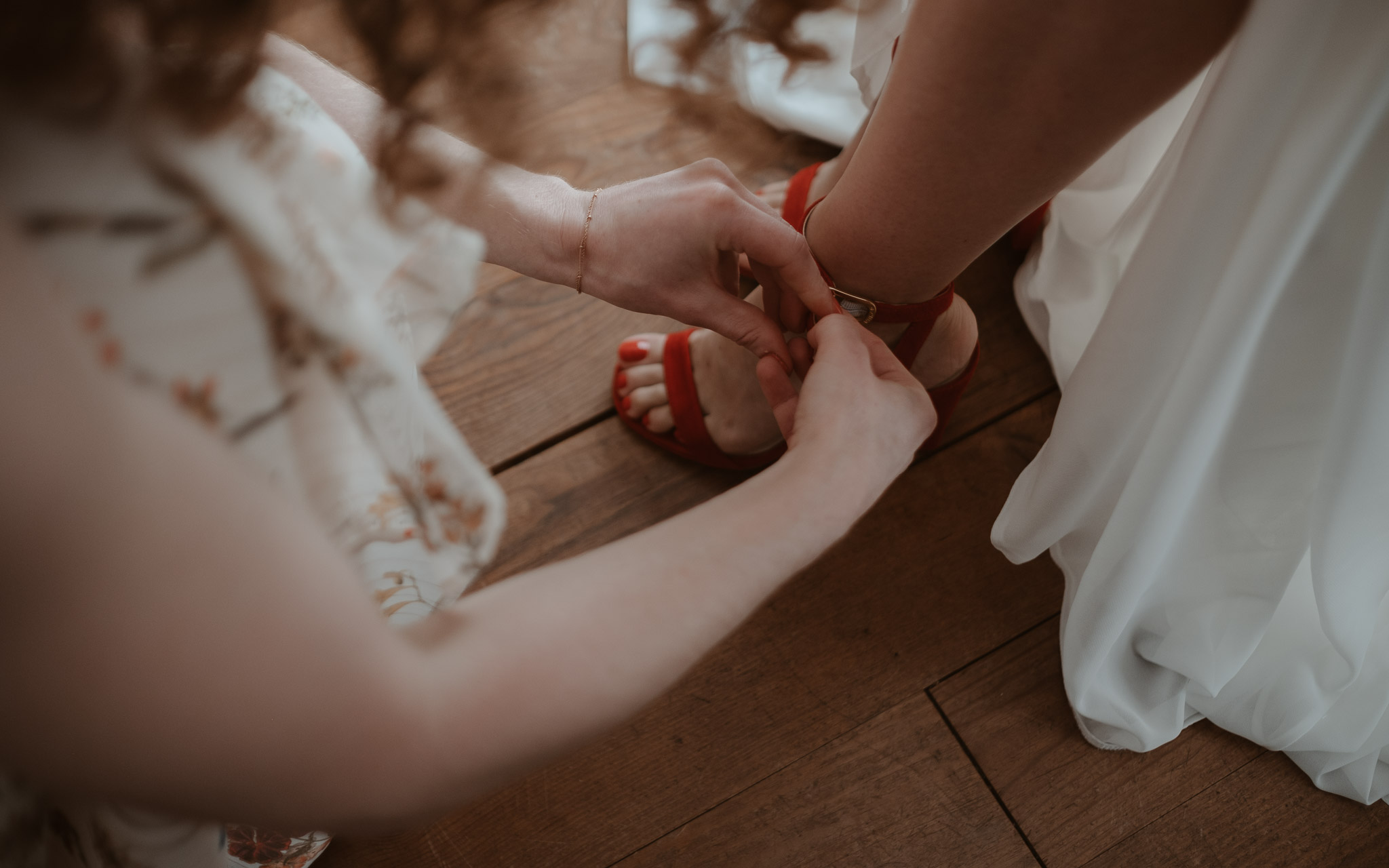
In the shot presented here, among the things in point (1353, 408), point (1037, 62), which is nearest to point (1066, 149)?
point (1037, 62)

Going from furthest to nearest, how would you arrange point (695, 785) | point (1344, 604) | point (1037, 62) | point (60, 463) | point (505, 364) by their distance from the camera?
point (505, 364) → point (695, 785) → point (1344, 604) → point (1037, 62) → point (60, 463)

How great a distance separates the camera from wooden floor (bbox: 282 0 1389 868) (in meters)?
0.69

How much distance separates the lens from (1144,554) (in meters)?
0.58

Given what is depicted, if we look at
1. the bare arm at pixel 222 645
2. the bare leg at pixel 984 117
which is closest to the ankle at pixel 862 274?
the bare leg at pixel 984 117

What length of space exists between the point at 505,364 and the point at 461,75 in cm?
56

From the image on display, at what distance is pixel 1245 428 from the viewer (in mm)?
540

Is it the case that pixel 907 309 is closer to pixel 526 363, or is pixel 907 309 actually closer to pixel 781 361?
pixel 781 361

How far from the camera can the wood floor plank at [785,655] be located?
0.69m

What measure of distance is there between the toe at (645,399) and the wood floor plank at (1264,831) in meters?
0.56

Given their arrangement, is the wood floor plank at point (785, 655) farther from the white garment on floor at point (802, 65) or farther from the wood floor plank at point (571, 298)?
the white garment on floor at point (802, 65)

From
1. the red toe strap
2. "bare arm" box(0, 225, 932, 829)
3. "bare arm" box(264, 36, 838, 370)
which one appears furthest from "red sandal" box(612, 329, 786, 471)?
"bare arm" box(0, 225, 932, 829)

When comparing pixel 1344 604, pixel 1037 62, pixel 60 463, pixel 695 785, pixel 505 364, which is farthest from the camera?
pixel 505 364

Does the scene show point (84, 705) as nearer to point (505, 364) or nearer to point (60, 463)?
point (60, 463)

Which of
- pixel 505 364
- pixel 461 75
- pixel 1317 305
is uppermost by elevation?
pixel 461 75
